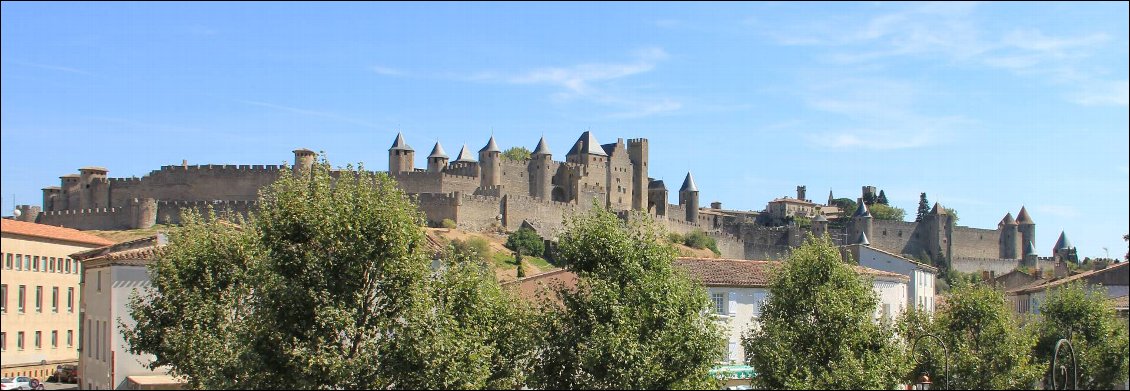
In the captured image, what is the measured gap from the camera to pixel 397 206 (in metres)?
34.1

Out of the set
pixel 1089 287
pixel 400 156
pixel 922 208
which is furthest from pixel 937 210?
pixel 1089 287

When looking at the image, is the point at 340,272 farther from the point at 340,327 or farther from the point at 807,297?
the point at 807,297

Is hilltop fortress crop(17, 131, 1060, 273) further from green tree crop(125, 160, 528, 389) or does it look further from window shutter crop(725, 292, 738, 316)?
green tree crop(125, 160, 528, 389)

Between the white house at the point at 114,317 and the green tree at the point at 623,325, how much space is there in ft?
42.3

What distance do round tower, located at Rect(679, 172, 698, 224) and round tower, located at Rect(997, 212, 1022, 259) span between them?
40452 millimetres

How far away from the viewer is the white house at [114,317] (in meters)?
43.1

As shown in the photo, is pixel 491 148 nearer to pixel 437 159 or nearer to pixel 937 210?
pixel 437 159

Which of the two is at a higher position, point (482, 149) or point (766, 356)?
point (482, 149)

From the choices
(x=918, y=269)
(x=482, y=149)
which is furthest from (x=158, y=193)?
(x=918, y=269)

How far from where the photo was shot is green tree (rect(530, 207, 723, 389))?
35.0m

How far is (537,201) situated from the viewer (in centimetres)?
12556

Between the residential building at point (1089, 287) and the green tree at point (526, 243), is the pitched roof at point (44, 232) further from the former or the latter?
the green tree at point (526, 243)

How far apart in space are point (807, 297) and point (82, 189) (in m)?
96.5

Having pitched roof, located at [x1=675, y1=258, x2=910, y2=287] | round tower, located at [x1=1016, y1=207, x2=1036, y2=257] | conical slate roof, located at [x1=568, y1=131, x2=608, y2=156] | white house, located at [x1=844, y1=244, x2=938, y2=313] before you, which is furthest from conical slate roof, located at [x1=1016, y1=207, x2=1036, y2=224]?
pitched roof, located at [x1=675, y1=258, x2=910, y2=287]
